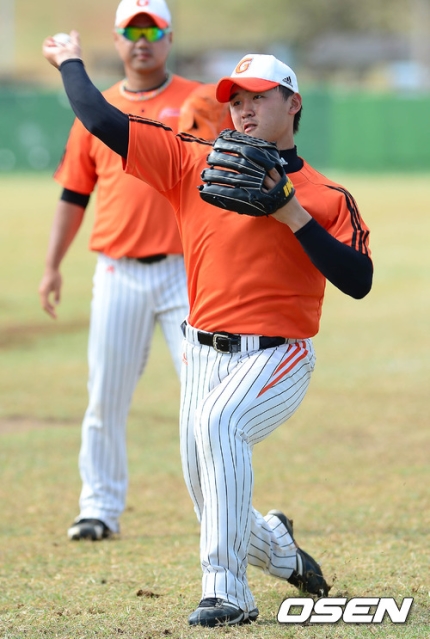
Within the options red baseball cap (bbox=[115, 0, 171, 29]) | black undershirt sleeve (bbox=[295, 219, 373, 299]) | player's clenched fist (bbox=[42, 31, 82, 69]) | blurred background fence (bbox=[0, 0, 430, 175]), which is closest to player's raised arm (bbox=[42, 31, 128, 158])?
player's clenched fist (bbox=[42, 31, 82, 69])

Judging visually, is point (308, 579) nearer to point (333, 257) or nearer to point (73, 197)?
point (333, 257)

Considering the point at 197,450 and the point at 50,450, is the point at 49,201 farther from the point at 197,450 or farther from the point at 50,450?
the point at 197,450

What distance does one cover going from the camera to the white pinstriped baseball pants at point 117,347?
17.9 ft

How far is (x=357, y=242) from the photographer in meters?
3.69

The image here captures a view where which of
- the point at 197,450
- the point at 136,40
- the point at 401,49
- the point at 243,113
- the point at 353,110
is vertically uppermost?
the point at 401,49

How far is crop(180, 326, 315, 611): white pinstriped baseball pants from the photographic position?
371 cm

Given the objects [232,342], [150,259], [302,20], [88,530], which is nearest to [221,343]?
[232,342]

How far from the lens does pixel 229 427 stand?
3715mm

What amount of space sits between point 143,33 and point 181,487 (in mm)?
2741

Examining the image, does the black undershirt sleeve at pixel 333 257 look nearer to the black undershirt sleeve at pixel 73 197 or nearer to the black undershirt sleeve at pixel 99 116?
the black undershirt sleeve at pixel 99 116

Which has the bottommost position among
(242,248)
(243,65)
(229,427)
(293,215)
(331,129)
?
(229,427)

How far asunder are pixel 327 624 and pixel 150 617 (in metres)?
0.65

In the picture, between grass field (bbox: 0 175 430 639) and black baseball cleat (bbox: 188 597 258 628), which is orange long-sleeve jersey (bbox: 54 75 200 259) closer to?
grass field (bbox: 0 175 430 639)

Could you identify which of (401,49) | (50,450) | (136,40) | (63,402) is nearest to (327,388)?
(63,402)
